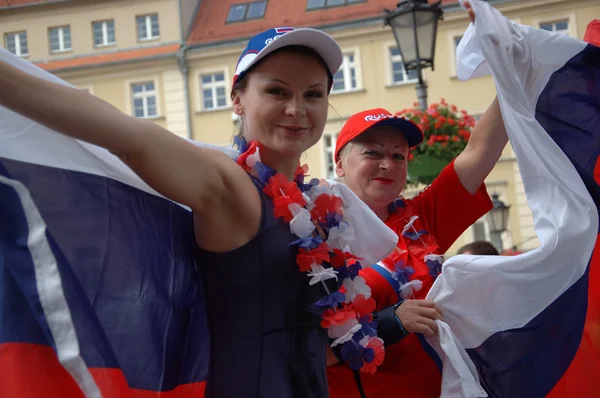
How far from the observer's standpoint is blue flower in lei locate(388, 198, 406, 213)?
3400 mm

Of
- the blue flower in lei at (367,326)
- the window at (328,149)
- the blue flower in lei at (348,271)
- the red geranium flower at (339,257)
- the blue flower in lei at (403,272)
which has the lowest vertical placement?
the window at (328,149)

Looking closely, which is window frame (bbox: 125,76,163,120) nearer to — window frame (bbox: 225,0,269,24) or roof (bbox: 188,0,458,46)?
roof (bbox: 188,0,458,46)

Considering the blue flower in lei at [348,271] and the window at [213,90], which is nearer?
the blue flower in lei at [348,271]

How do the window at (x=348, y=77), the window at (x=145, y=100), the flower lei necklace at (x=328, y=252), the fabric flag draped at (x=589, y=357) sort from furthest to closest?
the window at (x=145, y=100) < the window at (x=348, y=77) < the fabric flag draped at (x=589, y=357) < the flower lei necklace at (x=328, y=252)

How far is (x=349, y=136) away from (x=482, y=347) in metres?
0.99

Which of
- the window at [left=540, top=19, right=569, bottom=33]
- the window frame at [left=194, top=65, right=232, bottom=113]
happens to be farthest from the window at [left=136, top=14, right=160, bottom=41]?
the window at [left=540, top=19, right=569, bottom=33]

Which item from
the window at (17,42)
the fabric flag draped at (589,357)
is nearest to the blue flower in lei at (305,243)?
the fabric flag draped at (589,357)

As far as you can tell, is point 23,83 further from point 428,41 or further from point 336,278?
point 428,41

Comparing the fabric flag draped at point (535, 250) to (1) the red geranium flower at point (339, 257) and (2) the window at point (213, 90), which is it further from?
(2) the window at point (213, 90)

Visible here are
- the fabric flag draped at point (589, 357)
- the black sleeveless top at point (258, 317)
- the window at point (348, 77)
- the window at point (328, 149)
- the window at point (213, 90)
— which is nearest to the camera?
the black sleeveless top at point (258, 317)

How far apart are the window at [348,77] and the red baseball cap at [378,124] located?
23558mm

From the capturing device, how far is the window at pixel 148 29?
95.0 feet

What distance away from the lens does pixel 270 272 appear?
7.28ft

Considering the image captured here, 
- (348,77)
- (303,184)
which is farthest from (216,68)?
(303,184)
